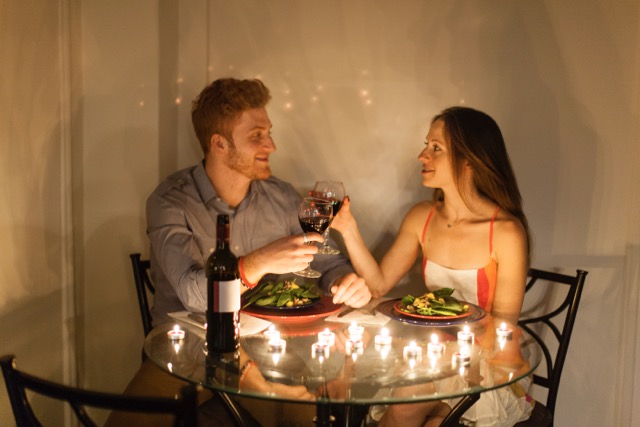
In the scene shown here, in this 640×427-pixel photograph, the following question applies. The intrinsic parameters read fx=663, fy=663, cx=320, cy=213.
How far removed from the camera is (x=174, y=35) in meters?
2.78

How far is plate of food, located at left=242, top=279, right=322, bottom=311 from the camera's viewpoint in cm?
188

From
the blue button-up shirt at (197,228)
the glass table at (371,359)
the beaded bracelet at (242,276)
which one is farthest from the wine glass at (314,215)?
the blue button-up shirt at (197,228)

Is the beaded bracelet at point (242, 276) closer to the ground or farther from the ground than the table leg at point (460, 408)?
farther from the ground

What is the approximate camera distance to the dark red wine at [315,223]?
75.6 inches

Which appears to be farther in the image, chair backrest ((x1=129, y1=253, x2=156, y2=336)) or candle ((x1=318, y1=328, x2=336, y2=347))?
chair backrest ((x1=129, y1=253, x2=156, y2=336))

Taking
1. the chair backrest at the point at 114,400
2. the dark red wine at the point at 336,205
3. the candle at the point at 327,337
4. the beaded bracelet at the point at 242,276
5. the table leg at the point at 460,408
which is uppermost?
the dark red wine at the point at 336,205

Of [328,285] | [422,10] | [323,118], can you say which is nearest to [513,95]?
[422,10]

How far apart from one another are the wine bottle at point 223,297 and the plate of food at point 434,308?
0.53m

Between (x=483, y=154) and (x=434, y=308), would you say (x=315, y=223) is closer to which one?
(x=434, y=308)

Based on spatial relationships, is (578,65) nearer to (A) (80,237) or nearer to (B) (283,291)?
(B) (283,291)

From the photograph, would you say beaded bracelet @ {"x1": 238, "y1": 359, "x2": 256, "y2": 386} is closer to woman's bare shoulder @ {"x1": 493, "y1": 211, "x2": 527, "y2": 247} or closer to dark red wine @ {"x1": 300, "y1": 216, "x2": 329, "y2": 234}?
dark red wine @ {"x1": 300, "y1": 216, "x2": 329, "y2": 234}

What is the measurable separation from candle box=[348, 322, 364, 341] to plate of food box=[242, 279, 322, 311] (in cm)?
18

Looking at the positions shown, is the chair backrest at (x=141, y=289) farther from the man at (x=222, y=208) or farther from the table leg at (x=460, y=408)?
the table leg at (x=460, y=408)

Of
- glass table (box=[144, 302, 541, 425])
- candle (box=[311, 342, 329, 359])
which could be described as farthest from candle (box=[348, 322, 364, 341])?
candle (box=[311, 342, 329, 359])
